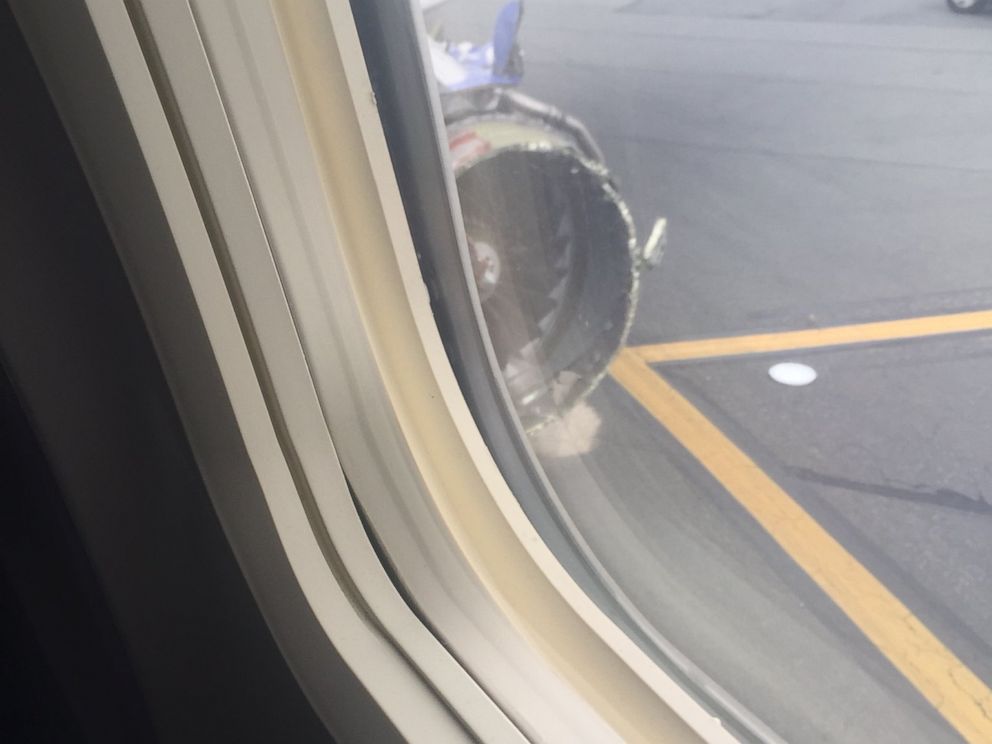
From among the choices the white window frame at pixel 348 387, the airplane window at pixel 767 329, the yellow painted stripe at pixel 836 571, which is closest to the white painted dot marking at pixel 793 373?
the airplane window at pixel 767 329

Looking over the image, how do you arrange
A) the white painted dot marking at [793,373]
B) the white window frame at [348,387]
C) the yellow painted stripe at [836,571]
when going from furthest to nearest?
the white painted dot marking at [793,373] < the yellow painted stripe at [836,571] < the white window frame at [348,387]

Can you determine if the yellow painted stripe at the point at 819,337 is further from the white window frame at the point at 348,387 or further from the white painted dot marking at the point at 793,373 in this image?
the white window frame at the point at 348,387

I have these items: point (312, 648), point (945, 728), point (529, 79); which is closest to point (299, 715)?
point (312, 648)

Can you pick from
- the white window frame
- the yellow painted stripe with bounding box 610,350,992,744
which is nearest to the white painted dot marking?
the yellow painted stripe with bounding box 610,350,992,744

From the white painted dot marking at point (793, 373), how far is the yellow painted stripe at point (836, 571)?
0.48 ft

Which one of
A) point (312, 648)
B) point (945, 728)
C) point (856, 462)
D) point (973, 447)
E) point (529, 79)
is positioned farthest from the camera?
point (529, 79)

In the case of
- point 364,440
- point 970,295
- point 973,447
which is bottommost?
point 973,447

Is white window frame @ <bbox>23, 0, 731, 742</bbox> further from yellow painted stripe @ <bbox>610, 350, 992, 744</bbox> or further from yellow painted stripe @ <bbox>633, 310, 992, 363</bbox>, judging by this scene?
yellow painted stripe @ <bbox>633, 310, 992, 363</bbox>

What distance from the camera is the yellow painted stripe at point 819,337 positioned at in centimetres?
108

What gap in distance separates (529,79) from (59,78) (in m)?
1.49

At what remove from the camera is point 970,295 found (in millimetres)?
1050

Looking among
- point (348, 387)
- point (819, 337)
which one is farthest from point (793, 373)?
point (348, 387)

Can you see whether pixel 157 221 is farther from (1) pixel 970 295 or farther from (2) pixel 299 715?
(1) pixel 970 295

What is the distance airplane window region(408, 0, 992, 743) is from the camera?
0.92 meters
